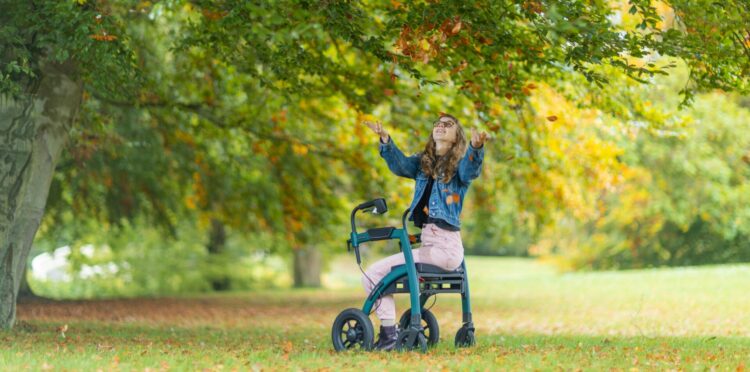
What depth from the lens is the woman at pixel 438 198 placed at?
21.8ft

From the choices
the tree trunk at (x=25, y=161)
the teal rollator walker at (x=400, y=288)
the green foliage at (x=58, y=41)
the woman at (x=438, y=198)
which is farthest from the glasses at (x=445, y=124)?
the tree trunk at (x=25, y=161)

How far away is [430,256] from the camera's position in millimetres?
6660

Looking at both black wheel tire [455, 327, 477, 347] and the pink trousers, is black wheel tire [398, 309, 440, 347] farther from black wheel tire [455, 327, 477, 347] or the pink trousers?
the pink trousers

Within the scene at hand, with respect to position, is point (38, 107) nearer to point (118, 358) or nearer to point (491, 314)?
point (118, 358)

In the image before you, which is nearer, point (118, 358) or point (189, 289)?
point (118, 358)

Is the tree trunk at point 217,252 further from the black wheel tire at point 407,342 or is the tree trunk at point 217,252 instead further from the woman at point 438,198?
the black wheel tire at point 407,342

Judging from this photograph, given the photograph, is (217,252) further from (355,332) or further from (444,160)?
(444,160)

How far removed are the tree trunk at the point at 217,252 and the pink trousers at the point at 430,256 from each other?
18939mm

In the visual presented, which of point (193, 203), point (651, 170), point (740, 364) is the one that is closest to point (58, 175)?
point (193, 203)

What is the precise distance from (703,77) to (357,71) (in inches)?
187

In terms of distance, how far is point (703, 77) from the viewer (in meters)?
7.73

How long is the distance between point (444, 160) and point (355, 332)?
1452 millimetres

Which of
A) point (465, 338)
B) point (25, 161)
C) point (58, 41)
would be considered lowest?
point (465, 338)

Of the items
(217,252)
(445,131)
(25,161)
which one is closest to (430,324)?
(445,131)
